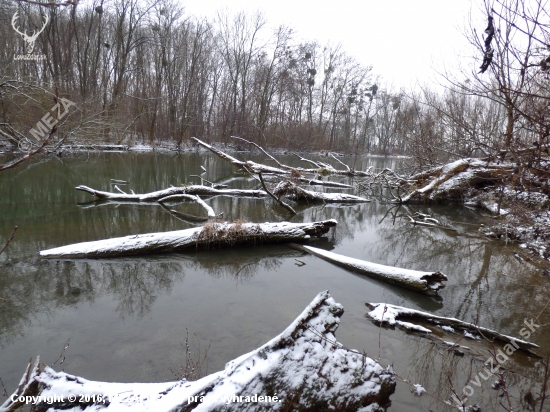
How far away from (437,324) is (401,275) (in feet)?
3.76

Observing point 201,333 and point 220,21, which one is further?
point 220,21

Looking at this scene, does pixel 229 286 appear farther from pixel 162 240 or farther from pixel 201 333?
pixel 162 240

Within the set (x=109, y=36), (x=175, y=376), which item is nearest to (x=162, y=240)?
(x=175, y=376)

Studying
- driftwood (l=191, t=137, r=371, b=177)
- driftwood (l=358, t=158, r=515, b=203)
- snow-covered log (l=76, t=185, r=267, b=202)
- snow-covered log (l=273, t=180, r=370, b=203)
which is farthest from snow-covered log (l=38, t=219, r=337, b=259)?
driftwood (l=358, t=158, r=515, b=203)

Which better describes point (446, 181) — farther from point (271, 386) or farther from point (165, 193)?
point (271, 386)

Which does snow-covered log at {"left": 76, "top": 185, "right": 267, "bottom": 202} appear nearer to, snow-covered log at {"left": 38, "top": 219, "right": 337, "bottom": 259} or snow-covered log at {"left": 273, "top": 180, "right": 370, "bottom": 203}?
snow-covered log at {"left": 273, "top": 180, "right": 370, "bottom": 203}

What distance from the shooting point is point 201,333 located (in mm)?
3857

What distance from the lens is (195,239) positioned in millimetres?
6512

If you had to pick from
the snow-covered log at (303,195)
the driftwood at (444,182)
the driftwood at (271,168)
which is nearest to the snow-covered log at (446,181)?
the driftwood at (444,182)

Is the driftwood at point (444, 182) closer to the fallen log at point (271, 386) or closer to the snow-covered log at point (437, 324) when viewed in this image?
the snow-covered log at point (437, 324)

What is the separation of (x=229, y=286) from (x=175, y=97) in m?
32.5

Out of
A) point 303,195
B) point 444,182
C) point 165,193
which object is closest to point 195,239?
point 165,193

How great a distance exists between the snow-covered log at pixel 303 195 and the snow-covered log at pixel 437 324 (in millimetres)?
7811

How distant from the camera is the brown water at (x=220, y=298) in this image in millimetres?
3352
